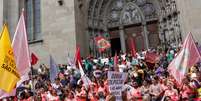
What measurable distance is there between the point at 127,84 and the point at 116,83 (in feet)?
13.2

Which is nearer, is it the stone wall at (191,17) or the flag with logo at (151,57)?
the flag with logo at (151,57)

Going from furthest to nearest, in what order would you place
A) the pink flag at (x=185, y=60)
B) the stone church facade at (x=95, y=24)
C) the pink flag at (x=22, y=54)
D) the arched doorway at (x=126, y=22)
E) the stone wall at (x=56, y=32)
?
the arched doorway at (x=126, y=22), the stone wall at (x=56, y=32), the stone church facade at (x=95, y=24), the pink flag at (x=185, y=60), the pink flag at (x=22, y=54)

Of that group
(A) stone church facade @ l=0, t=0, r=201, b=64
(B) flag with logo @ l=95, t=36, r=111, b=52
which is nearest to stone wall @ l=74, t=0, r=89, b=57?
(A) stone church facade @ l=0, t=0, r=201, b=64

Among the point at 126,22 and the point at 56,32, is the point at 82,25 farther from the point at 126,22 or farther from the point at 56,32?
the point at 126,22

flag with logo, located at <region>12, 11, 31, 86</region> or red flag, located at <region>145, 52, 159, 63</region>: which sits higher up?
flag with logo, located at <region>12, 11, 31, 86</region>

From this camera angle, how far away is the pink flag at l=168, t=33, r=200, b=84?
12.0 metres

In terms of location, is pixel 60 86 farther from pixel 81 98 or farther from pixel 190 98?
pixel 190 98

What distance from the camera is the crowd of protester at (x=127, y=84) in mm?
11945

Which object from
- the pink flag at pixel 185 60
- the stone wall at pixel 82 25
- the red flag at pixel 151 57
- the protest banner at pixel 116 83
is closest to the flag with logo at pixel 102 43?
the stone wall at pixel 82 25

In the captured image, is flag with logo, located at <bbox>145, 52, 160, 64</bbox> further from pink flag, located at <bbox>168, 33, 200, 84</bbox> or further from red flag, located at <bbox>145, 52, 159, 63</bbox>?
pink flag, located at <bbox>168, 33, 200, 84</bbox>

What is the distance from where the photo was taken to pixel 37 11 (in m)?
26.0

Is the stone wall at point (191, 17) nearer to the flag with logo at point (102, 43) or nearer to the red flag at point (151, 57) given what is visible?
the red flag at point (151, 57)

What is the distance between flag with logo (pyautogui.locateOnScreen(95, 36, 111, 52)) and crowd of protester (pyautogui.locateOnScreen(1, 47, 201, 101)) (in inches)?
74.6

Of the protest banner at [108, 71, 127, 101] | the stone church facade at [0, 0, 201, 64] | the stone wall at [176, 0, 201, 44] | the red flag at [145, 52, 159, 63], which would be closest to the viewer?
the protest banner at [108, 71, 127, 101]
